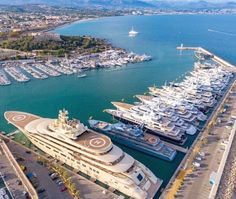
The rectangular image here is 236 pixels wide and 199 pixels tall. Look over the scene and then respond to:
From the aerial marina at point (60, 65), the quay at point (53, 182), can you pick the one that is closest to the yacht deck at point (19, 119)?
the quay at point (53, 182)

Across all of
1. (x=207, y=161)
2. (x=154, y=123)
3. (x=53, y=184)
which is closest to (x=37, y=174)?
(x=53, y=184)

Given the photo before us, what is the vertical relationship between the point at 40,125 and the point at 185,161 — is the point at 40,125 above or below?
above

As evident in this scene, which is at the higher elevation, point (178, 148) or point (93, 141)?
point (93, 141)

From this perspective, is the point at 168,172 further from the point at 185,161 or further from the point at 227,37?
the point at 227,37

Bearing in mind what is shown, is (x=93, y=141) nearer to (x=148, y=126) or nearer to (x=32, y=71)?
(x=148, y=126)

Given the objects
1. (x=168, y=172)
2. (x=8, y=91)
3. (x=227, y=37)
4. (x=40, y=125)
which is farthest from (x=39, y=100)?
(x=227, y=37)

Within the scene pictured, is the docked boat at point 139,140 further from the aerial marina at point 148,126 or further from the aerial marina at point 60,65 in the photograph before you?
the aerial marina at point 60,65

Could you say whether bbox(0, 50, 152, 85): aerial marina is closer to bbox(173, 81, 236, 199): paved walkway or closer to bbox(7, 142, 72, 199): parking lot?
bbox(7, 142, 72, 199): parking lot
